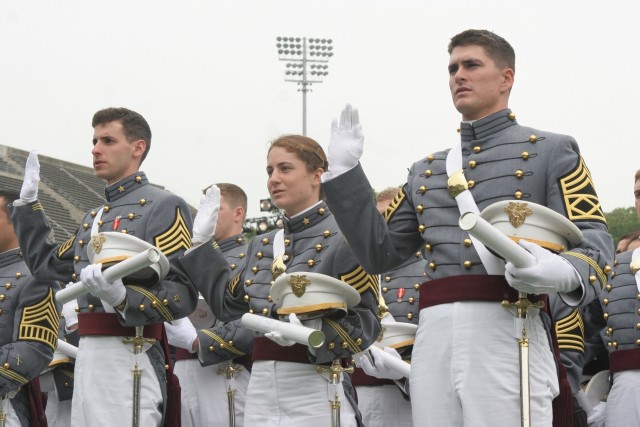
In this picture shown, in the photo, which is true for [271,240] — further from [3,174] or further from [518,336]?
[3,174]

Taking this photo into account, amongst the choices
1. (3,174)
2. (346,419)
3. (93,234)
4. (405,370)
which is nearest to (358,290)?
(346,419)

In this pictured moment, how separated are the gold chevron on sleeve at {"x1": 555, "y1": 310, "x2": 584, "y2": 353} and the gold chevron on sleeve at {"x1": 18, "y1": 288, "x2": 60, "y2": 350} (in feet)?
12.1

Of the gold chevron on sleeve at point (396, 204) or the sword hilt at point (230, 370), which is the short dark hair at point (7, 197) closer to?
the sword hilt at point (230, 370)

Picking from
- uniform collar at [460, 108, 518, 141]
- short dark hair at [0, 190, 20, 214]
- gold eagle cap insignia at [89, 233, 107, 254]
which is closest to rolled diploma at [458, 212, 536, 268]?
uniform collar at [460, 108, 518, 141]

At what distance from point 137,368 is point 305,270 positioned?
128 cm

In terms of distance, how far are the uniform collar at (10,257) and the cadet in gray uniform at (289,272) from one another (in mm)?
2160

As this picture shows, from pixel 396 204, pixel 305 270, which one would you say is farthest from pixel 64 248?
A: pixel 396 204

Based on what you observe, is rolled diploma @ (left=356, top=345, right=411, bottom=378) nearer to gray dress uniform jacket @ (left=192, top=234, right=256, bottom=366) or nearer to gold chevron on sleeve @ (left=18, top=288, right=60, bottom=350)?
gray dress uniform jacket @ (left=192, top=234, right=256, bottom=366)

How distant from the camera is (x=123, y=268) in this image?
23.0 ft

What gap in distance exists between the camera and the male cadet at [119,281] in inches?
294

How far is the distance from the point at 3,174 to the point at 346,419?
26.6 m

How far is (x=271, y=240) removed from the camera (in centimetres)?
772

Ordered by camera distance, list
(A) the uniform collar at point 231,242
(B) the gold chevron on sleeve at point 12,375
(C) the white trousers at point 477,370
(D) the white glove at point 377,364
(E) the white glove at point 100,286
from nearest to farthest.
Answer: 1. (C) the white trousers at point 477,370
2. (E) the white glove at point 100,286
3. (D) the white glove at point 377,364
4. (B) the gold chevron on sleeve at point 12,375
5. (A) the uniform collar at point 231,242

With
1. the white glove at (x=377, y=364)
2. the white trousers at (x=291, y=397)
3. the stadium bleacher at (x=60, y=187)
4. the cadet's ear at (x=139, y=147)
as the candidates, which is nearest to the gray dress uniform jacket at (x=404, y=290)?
the white glove at (x=377, y=364)
